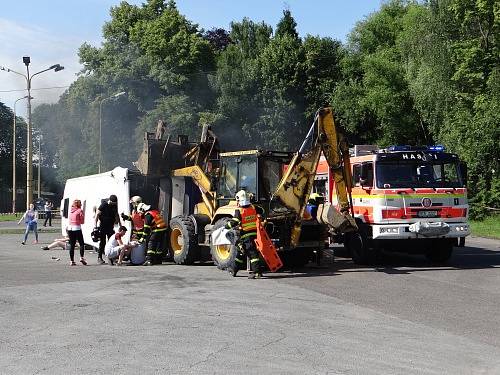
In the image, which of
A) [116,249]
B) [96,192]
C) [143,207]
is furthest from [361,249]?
[96,192]

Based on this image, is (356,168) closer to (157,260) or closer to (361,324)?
(157,260)

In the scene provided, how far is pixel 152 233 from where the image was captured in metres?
16.4

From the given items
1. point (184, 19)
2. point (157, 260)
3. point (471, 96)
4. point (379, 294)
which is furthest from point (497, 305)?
point (184, 19)

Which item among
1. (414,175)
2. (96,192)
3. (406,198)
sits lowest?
(406,198)

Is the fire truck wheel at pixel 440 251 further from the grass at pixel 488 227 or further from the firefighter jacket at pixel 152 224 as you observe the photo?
the grass at pixel 488 227

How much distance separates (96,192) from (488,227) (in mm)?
19919

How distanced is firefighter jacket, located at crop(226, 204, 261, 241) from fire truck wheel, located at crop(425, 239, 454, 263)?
5584mm

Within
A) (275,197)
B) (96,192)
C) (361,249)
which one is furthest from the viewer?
(96,192)

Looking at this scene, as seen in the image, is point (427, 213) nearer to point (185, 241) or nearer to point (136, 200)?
point (185, 241)

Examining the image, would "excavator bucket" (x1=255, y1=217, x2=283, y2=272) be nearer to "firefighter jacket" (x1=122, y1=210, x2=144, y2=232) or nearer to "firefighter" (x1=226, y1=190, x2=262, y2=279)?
"firefighter" (x1=226, y1=190, x2=262, y2=279)

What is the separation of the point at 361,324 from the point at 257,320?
1.41 m

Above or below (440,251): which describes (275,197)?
above

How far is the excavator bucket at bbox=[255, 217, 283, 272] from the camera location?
13.7 meters

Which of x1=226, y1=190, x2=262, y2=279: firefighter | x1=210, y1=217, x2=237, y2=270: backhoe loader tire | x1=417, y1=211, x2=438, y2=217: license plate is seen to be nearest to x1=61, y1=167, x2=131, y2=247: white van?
x1=210, y1=217, x2=237, y2=270: backhoe loader tire
